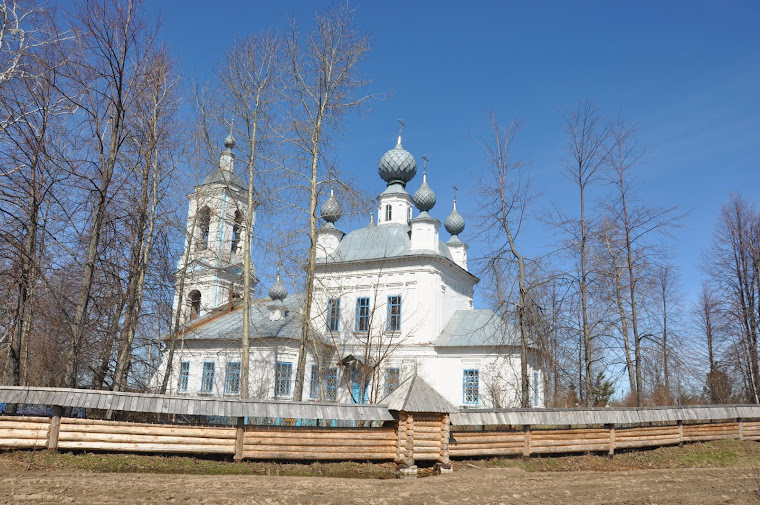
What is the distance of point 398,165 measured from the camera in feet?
101

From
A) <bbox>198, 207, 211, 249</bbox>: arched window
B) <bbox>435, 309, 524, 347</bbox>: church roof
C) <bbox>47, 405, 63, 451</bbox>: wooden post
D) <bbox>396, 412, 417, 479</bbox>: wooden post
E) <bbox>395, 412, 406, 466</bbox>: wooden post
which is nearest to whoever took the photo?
<bbox>47, 405, 63, 451</bbox>: wooden post

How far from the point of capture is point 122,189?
13.1m

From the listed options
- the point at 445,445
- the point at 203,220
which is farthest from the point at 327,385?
the point at 445,445

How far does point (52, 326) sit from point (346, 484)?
298 inches

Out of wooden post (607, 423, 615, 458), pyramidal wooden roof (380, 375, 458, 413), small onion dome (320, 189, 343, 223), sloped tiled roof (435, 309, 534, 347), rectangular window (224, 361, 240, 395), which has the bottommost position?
wooden post (607, 423, 615, 458)

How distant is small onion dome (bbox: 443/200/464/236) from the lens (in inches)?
1260

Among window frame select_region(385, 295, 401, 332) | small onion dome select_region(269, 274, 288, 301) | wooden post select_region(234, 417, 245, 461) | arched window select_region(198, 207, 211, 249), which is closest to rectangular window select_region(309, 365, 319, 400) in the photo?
window frame select_region(385, 295, 401, 332)

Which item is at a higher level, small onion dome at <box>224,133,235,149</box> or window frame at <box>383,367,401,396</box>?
small onion dome at <box>224,133,235,149</box>

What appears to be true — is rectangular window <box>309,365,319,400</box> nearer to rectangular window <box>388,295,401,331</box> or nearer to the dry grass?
rectangular window <box>388,295,401,331</box>

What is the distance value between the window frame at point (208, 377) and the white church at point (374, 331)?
47mm

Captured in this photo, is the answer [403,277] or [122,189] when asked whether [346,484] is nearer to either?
[122,189]

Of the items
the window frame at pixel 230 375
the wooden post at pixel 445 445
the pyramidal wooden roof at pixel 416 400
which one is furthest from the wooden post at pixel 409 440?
the window frame at pixel 230 375

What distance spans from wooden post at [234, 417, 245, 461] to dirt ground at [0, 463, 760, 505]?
0.87 meters

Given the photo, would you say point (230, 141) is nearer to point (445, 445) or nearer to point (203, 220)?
point (203, 220)
